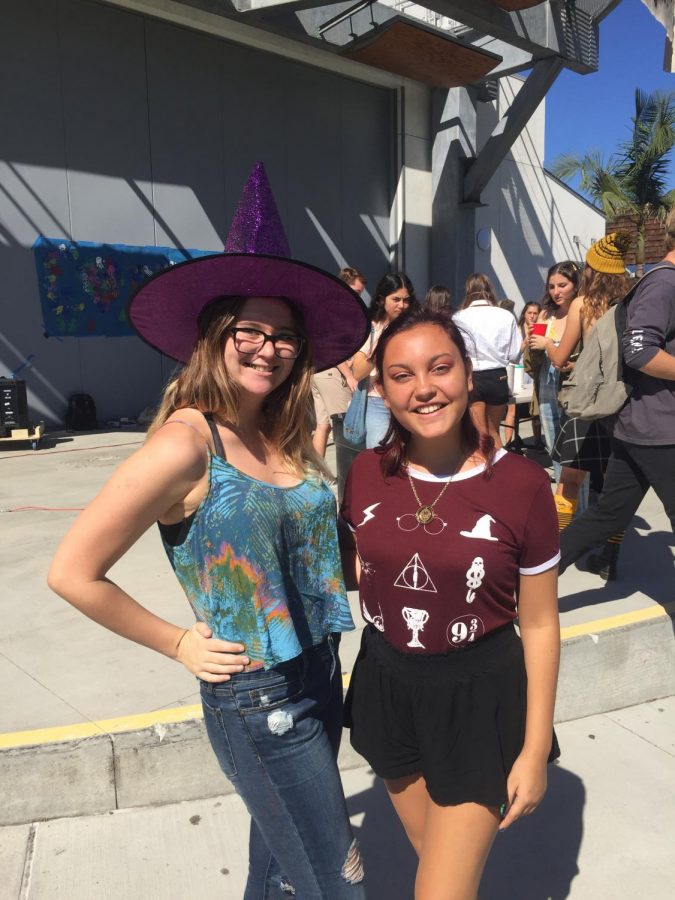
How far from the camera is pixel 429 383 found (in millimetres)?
1686

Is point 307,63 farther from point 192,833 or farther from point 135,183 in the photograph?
point 192,833

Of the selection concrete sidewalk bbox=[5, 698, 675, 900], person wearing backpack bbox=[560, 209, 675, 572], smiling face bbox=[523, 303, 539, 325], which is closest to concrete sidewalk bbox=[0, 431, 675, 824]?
concrete sidewalk bbox=[5, 698, 675, 900]

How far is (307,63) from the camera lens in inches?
→ 450

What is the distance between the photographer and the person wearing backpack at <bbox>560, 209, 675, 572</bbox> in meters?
2.98

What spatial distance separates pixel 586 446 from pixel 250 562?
319 centimetres

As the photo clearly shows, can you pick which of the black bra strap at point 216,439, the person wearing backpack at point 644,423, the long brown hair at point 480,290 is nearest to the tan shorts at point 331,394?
the long brown hair at point 480,290

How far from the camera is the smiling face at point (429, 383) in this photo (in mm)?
1682

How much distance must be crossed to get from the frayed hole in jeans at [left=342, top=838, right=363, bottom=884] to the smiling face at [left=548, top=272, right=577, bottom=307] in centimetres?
474

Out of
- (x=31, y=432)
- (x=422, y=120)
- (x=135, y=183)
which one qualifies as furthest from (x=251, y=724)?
(x=422, y=120)

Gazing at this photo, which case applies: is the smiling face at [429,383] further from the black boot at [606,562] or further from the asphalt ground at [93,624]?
the black boot at [606,562]

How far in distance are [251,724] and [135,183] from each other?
32.0 feet

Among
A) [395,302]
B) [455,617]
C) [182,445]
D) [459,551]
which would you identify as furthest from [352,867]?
[395,302]

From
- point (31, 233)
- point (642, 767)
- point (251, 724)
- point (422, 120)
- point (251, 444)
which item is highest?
point (422, 120)

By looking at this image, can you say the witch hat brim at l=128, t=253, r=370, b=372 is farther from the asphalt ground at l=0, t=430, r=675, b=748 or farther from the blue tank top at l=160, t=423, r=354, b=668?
the asphalt ground at l=0, t=430, r=675, b=748
